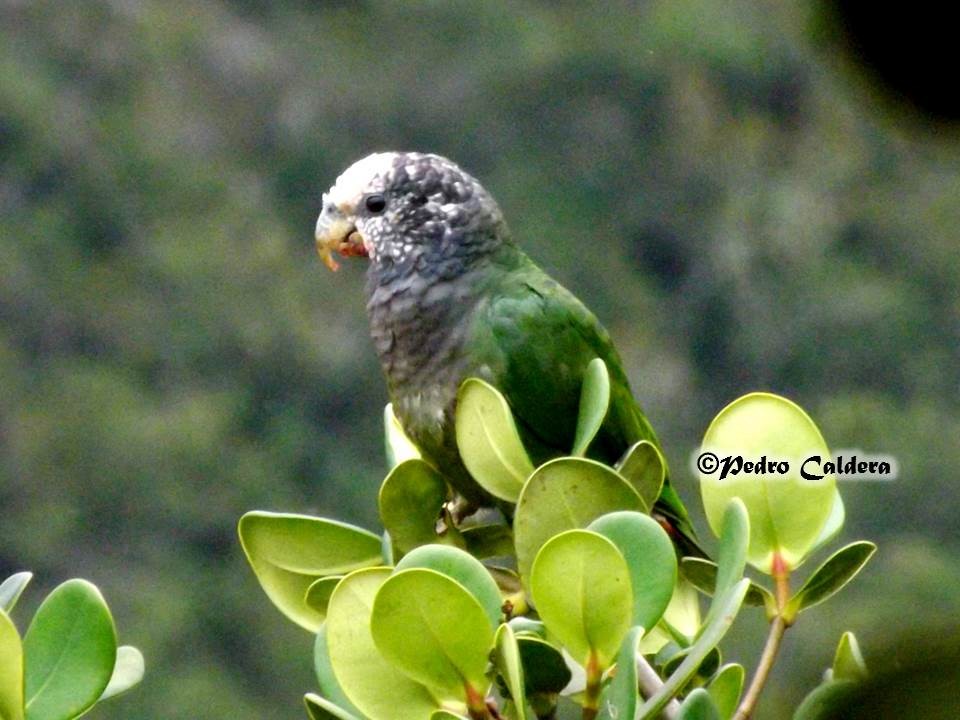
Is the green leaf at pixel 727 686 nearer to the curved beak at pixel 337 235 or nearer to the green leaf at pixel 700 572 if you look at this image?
the green leaf at pixel 700 572

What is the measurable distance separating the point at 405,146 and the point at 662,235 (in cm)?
233

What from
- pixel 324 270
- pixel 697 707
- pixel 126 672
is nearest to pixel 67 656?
pixel 126 672

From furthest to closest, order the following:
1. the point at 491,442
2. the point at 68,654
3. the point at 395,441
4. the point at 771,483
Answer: the point at 395,441 → the point at 491,442 → the point at 771,483 → the point at 68,654

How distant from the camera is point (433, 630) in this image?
37.1 inches

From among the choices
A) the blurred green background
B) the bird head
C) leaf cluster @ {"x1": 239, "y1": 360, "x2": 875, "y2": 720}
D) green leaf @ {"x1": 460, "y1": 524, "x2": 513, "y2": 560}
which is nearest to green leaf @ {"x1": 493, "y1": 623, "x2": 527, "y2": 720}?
leaf cluster @ {"x1": 239, "y1": 360, "x2": 875, "y2": 720}

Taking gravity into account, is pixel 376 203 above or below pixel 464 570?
above

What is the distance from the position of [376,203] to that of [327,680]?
1011 millimetres

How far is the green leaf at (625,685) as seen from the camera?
0.87 m

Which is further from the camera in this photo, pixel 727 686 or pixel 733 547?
pixel 727 686

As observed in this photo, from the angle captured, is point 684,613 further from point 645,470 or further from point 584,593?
point 584,593

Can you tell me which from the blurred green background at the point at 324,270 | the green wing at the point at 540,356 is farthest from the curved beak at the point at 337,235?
the blurred green background at the point at 324,270

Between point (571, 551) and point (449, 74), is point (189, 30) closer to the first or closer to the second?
point (449, 74)

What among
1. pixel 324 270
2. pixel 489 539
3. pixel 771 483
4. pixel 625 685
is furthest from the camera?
pixel 324 270

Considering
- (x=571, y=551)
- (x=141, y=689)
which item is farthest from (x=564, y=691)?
(x=141, y=689)
